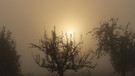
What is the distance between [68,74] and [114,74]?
982 centimetres

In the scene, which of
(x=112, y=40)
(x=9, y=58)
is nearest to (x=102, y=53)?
(x=112, y=40)

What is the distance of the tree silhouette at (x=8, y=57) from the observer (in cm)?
3910

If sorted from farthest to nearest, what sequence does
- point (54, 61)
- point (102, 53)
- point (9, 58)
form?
point (102, 53)
point (9, 58)
point (54, 61)

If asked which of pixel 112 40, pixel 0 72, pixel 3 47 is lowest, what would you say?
pixel 0 72

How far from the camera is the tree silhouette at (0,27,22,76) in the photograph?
39103 mm

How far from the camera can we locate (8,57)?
40.1 m

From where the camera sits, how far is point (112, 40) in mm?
57281

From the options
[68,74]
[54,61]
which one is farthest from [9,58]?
[68,74]

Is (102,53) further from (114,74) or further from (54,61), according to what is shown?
(54,61)

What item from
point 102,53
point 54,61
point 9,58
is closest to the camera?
point 54,61

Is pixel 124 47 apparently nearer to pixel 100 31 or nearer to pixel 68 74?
pixel 100 31

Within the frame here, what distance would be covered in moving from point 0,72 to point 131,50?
80.7 ft

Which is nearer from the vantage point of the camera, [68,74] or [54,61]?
[54,61]

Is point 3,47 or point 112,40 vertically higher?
point 112,40
